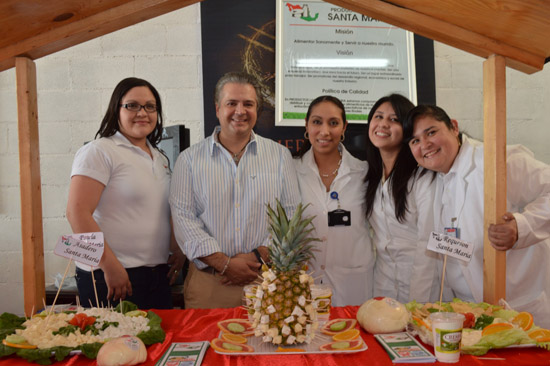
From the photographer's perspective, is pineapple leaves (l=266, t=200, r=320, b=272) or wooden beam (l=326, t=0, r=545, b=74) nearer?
pineapple leaves (l=266, t=200, r=320, b=272)

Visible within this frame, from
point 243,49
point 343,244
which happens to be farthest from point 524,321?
point 243,49

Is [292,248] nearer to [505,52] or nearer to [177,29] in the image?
[505,52]

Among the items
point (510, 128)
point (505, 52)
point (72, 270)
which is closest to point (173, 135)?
point (72, 270)

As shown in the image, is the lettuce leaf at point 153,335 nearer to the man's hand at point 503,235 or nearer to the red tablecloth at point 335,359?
the red tablecloth at point 335,359

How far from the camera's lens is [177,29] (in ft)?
12.1

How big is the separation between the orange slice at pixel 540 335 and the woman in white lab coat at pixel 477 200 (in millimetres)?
657

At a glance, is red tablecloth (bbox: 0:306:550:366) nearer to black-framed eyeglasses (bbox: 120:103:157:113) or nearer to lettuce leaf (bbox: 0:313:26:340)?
lettuce leaf (bbox: 0:313:26:340)

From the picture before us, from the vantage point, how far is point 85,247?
1628 millimetres

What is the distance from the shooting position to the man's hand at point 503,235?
69.6 inches

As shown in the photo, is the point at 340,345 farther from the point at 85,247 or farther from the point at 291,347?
the point at 85,247

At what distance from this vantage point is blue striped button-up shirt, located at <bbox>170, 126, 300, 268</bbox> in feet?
7.88

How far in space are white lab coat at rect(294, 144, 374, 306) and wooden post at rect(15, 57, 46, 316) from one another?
1.45 meters

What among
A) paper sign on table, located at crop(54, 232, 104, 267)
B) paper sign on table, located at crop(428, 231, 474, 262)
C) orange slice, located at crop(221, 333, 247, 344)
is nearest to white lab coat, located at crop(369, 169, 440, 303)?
paper sign on table, located at crop(428, 231, 474, 262)

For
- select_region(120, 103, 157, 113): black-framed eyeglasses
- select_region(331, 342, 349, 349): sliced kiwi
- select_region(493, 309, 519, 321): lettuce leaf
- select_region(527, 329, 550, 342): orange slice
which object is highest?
select_region(120, 103, 157, 113): black-framed eyeglasses
